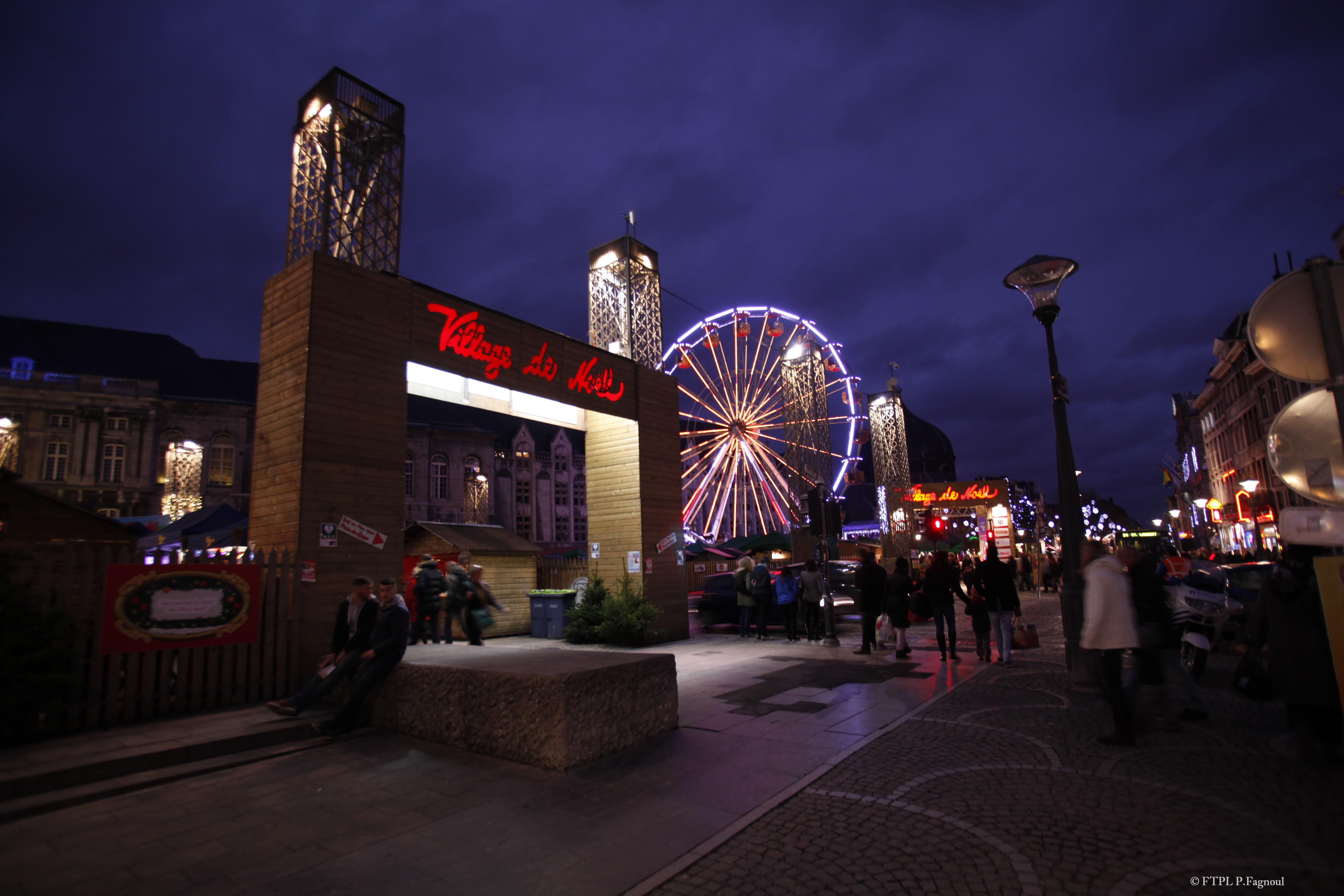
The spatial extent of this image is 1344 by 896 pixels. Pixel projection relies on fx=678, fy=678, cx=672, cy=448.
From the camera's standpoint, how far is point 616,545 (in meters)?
14.7

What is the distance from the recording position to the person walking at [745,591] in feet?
49.5

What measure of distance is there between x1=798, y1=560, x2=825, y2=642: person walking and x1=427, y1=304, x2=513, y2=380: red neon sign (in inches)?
281

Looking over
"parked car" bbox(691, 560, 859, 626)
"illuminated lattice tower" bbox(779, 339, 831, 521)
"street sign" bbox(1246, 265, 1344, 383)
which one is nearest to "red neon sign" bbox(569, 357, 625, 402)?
"parked car" bbox(691, 560, 859, 626)

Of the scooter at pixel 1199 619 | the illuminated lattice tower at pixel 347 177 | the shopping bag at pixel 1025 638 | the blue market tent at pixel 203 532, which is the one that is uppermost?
the illuminated lattice tower at pixel 347 177

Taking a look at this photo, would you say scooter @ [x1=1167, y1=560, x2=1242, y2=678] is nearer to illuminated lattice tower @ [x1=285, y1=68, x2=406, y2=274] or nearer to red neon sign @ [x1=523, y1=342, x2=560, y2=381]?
red neon sign @ [x1=523, y1=342, x2=560, y2=381]

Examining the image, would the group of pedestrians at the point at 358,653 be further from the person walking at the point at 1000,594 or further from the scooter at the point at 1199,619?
the scooter at the point at 1199,619

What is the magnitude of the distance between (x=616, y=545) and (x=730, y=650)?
11.4ft

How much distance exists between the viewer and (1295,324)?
307cm

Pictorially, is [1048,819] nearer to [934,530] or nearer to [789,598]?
[789,598]

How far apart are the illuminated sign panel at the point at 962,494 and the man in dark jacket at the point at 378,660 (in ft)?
106

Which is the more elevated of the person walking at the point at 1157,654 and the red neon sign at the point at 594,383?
the red neon sign at the point at 594,383

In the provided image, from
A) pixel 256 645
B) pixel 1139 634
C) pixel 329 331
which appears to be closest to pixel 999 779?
pixel 1139 634

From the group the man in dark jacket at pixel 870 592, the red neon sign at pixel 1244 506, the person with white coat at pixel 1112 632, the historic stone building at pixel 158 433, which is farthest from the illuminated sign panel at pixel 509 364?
the red neon sign at pixel 1244 506

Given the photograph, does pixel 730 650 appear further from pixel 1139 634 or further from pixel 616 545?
pixel 1139 634
